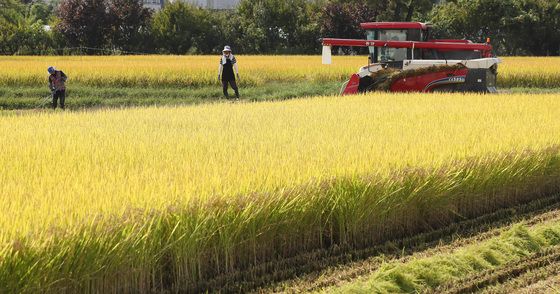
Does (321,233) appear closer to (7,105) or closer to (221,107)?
(221,107)

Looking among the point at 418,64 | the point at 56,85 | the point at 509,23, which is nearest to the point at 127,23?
the point at 509,23

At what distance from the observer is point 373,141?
8.91 m

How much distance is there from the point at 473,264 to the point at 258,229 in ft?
5.23

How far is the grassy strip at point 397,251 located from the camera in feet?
19.1

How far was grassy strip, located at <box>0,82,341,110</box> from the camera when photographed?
22031 mm

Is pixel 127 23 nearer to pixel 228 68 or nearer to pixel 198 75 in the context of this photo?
pixel 198 75

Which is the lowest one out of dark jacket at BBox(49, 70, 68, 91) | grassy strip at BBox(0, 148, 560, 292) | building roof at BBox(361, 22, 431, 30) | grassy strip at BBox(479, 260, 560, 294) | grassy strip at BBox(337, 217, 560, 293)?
grassy strip at BBox(479, 260, 560, 294)

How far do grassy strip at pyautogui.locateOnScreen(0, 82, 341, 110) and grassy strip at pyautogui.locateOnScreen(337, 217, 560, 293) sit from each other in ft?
52.1

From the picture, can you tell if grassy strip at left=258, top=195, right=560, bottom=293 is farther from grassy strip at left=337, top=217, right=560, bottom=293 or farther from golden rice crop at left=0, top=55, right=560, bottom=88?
golden rice crop at left=0, top=55, right=560, bottom=88

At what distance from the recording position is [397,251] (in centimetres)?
662

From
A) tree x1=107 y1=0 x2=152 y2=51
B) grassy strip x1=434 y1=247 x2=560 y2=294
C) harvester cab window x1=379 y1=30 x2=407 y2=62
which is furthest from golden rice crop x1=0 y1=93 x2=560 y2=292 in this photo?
tree x1=107 y1=0 x2=152 y2=51

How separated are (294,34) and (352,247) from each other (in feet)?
152

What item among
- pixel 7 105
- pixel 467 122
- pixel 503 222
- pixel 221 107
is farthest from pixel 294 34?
pixel 503 222

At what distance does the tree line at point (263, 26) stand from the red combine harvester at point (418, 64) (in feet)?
93.1
